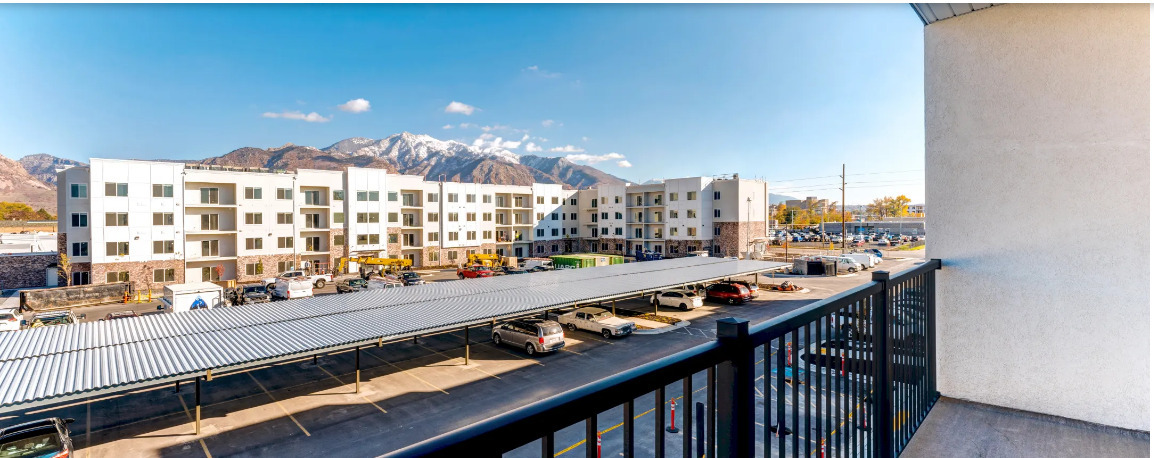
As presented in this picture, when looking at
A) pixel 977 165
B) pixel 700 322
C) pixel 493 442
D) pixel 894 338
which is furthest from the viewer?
pixel 700 322

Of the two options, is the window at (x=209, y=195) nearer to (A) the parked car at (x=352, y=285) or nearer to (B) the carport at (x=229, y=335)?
(A) the parked car at (x=352, y=285)

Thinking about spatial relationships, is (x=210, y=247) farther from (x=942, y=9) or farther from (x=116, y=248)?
(x=942, y=9)

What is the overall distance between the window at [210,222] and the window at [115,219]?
3.20 metres

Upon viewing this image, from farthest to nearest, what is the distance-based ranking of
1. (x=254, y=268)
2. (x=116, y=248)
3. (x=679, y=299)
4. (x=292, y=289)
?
(x=254, y=268) < (x=116, y=248) < (x=292, y=289) < (x=679, y=299)

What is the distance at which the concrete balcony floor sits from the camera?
271 cm

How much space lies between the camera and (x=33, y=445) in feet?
24.3

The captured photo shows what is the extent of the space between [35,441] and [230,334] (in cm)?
340

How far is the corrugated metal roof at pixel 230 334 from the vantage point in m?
8.06

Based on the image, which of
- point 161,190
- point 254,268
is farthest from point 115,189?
point 254,268

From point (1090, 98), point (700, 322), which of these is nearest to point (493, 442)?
point (1090, 98)

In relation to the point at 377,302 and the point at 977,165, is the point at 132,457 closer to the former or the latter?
the point at 377,302

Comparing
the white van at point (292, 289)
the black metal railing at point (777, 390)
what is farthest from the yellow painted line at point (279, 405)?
the white van at point (292, 289)

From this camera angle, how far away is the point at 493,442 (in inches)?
30.6

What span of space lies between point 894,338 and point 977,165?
5.43 feet
